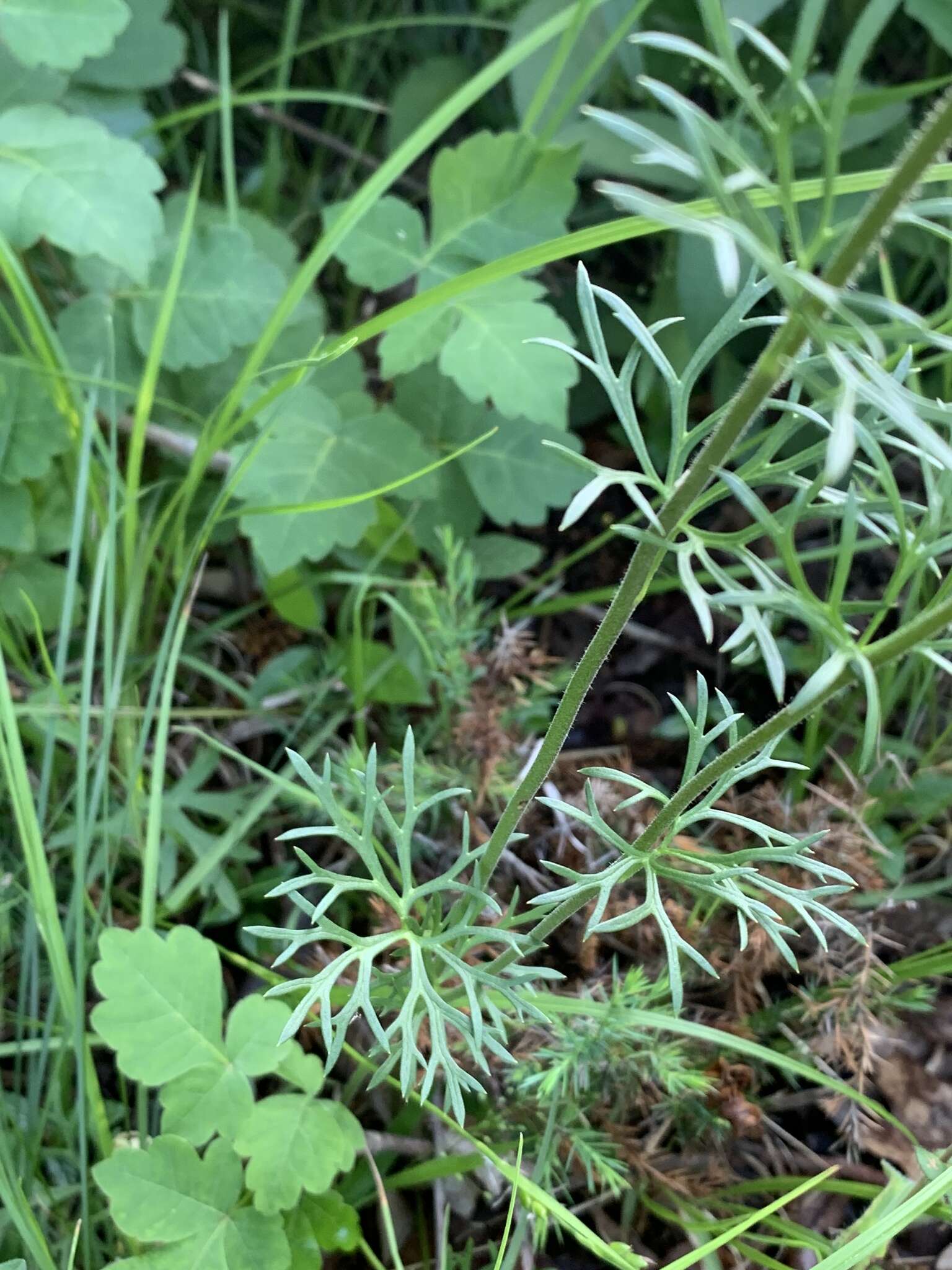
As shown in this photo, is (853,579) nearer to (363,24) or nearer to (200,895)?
(200,895)

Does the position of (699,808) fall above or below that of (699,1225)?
above

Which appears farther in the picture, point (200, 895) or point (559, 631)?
point (559, 631)

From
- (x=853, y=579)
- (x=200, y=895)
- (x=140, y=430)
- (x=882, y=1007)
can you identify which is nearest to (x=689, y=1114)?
(x=882, y=1007)

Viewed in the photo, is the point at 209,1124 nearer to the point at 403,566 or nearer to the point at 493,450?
the point at 403,566

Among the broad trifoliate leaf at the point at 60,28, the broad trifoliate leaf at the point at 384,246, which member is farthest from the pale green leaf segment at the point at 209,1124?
the broad trifoliate leaf at the point at 60,28

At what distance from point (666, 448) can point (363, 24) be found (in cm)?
101

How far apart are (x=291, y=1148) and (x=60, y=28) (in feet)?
4.33

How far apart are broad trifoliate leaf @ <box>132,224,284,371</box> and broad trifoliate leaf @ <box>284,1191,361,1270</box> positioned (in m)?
1.03

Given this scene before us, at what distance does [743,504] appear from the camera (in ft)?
1.83

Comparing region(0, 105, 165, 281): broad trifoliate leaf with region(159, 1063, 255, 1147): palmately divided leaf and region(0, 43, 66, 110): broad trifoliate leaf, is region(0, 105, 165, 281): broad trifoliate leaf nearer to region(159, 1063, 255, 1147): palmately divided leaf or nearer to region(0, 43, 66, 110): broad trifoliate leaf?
region(0, 43, 66, 110): broad trifoliate leaf

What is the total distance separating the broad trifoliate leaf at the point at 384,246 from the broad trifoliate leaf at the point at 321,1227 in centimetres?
114

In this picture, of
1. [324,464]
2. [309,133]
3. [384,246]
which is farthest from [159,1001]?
[309,133]

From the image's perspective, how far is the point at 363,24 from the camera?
1.75 metres

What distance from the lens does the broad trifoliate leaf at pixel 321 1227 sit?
911 mm
